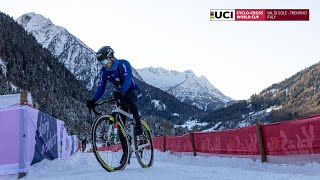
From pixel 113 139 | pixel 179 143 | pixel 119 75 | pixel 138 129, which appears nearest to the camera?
pixel 113 139

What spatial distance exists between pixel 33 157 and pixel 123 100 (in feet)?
11.7

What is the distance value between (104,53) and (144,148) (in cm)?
231

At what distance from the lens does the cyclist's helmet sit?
21.7 ft

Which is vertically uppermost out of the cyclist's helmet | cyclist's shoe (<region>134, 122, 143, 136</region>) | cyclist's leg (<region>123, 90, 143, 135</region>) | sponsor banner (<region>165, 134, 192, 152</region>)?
the cyclist's helmet

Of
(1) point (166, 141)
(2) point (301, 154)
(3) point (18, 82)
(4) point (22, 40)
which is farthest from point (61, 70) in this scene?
(2) point (301, 154)

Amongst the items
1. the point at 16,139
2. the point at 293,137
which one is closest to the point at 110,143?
Result: the point at 16,139

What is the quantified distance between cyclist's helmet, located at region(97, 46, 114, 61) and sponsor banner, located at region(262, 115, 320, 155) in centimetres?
443

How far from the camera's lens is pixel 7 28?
17662 centimetres

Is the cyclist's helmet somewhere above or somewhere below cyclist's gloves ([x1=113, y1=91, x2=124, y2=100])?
above

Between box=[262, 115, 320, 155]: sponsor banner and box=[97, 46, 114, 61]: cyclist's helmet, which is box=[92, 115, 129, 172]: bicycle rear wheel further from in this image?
box=[262, 115, 320, 155]: sponsor banner

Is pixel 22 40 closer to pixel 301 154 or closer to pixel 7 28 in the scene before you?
pixel 7 28

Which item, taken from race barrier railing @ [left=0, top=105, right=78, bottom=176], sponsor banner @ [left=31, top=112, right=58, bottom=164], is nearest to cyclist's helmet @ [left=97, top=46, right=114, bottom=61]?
race barrier railing @ [left=0, top=105, right=78, bottom=176]

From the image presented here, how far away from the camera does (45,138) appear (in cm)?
1102

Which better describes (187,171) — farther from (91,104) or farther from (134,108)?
(91,104)
